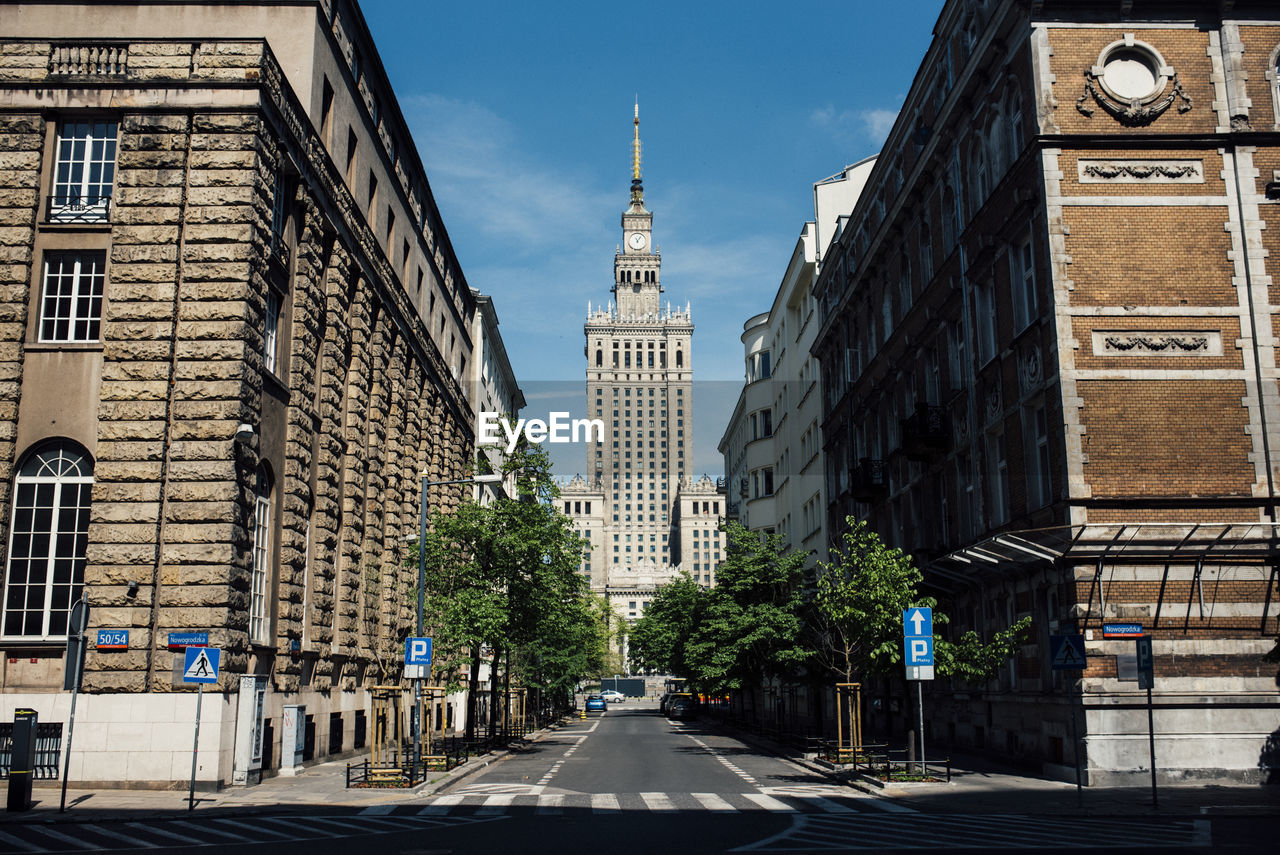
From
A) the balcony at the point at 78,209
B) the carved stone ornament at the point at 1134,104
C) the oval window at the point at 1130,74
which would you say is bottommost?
the balcony at the point at 78,209

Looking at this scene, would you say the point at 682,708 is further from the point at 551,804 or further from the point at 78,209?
the point at 78,209

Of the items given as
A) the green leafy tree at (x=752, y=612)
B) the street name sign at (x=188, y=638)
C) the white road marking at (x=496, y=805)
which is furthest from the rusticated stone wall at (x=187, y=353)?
the green leafy tree at (x=752, y=612)

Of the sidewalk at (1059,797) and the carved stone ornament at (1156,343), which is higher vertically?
the carved stone ornament at (1156,343)

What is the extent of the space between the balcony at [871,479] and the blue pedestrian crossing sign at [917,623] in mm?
19741

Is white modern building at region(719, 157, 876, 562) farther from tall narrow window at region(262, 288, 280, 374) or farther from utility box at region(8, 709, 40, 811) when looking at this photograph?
utility box at region(8, 709, 40, 811)

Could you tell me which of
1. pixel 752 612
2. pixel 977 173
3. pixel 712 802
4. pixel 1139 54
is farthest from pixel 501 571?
pixel 1139 54

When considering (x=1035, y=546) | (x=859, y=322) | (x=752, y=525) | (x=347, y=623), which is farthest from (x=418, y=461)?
(x=752, y=525)

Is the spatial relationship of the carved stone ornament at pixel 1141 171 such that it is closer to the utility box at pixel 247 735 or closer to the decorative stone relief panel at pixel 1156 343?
the decorative stone relief panel at pixel 1156 343

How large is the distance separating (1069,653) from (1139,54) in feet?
49.9

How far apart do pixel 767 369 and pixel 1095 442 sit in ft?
184

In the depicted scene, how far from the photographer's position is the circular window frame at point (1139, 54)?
2747 centimetres

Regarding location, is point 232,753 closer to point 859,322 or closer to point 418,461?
point 418,461

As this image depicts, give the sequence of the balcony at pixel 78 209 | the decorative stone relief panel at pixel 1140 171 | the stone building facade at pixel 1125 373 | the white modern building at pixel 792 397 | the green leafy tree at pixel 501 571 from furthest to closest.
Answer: the white modern building at pixel 792 397, the green leafy tree at pixel 501 571, the decorative stone relief panel at pixel 1140 171, the balcony at pixel 78 209, the stone building facade at pixel 1125 373

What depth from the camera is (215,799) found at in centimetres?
2281
